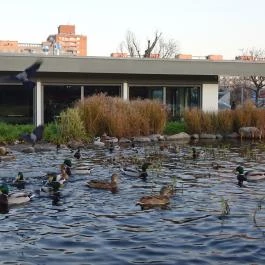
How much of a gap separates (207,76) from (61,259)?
23735mm

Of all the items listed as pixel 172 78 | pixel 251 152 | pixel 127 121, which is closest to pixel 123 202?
pixel 251 152

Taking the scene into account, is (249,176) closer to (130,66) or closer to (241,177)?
(241,177)

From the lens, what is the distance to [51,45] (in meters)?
34.3

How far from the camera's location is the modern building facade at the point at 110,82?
86.8ft

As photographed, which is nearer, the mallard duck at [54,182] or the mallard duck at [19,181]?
the mallard duck at [54,182]

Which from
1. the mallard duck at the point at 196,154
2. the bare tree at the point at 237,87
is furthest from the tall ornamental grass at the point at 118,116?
the bare tree at the point at 237,87

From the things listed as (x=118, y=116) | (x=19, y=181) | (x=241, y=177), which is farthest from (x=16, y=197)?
(x=118, y=116)

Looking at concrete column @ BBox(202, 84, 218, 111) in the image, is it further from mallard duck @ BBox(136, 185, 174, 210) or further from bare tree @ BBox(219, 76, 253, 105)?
bare tree @ BBox(219, 76, 253, 105)

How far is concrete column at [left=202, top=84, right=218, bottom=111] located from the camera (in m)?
30.0

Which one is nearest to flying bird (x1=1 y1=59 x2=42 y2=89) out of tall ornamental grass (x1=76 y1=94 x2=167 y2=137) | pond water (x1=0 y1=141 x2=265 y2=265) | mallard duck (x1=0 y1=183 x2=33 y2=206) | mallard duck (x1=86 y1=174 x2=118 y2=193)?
pond water (x1=0 y1=141 x2=265 y2=265)

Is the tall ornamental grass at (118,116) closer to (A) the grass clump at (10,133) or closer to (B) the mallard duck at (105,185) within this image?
(A) the grass clump at (10,133)

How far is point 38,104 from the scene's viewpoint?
1043 inches

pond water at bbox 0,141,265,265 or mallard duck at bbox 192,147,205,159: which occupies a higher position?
mallard duck at bbox 192,147,205,159

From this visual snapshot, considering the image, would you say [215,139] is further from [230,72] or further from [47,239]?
[47,239]
